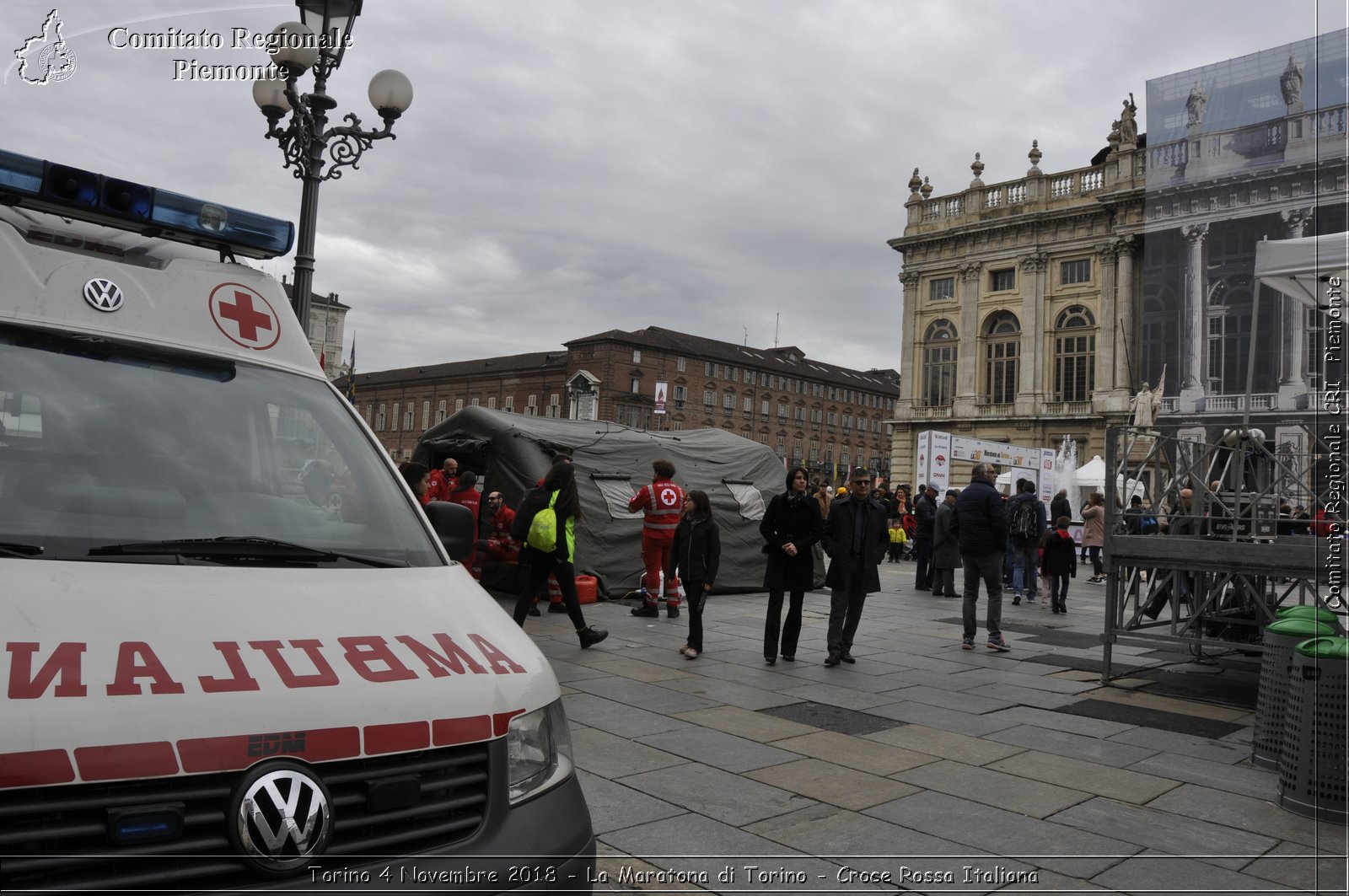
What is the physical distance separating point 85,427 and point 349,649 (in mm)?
1209

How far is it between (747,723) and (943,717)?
1.47 meters

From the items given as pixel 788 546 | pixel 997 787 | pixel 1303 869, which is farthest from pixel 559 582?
pixel 1303 869

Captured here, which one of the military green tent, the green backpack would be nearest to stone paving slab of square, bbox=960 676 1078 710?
the green backpack

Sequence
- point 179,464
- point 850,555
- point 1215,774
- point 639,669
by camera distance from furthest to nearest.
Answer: point 850,555 → point 639,669 → point 1215,774 → point 179,464

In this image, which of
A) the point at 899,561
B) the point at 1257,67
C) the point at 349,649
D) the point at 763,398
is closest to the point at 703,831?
the point at 349,649

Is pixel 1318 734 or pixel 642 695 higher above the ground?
pixel 1318 734

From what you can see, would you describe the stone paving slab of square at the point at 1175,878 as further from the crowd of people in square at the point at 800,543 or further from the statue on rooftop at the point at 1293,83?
the statue on rooftop at the point at 1293,83

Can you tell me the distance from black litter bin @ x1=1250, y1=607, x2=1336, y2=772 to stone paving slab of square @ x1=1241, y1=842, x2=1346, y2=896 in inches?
38.7

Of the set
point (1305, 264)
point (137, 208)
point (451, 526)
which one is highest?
point (1305, 264)

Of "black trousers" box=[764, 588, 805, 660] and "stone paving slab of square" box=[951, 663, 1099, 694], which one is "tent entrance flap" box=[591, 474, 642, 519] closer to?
"black trousers" box=[764, 588, 805, 660]

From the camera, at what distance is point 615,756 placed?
564 cm

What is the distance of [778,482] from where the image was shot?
16.4 metres

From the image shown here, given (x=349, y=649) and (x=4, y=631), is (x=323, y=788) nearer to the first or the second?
(x=349, y=649)

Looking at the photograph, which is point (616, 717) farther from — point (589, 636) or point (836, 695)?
point (589, 636)
